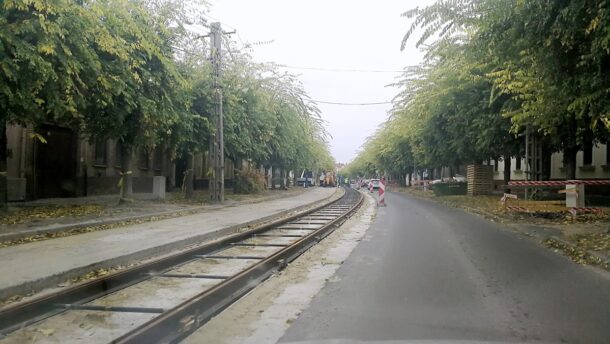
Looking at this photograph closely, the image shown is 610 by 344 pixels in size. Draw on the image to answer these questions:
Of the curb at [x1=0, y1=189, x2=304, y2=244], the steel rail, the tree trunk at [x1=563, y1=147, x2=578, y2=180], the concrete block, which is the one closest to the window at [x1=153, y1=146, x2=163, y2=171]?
the concrete block

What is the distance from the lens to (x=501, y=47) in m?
10.0

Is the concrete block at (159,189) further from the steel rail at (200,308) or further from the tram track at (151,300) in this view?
the steel rail at (200,308)

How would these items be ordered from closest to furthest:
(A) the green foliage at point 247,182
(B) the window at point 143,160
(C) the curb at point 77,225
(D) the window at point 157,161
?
(C) the curb at point 77,225 < (B) the window at point 143,160 < (D) the window at point 157,161 < (A) the green foliage at point 247,182

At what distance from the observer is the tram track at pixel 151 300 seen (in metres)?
5.12

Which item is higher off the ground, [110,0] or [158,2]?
[158,2]

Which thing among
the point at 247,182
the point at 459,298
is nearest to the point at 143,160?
the point at 247,182

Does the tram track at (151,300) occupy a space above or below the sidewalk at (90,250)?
below

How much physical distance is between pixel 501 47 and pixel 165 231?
27.6ft

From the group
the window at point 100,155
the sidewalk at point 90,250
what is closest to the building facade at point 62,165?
the window at point 100,155

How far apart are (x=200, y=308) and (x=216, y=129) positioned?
15956 millimetres

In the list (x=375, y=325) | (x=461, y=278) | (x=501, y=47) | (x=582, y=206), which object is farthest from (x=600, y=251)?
(x=582, y=206)

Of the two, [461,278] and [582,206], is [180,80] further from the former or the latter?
[582,206]

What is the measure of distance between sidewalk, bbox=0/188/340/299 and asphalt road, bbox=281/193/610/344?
3.59m

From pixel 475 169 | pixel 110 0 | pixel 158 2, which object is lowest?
pixel 475 169
